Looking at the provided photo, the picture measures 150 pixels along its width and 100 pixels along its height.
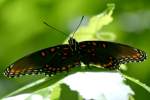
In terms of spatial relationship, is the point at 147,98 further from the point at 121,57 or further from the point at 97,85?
the point at 97,85

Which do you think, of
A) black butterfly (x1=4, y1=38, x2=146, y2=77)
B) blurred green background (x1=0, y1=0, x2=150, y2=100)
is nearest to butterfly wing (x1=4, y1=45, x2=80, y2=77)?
black butterfly (x1=4, y1=38, x2=146, y2=77)

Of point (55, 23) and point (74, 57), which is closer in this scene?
point (74, 57)

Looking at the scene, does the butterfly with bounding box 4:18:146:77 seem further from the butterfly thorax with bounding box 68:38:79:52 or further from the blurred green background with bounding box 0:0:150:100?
the blurred green background with bounding box 0:0:150:100

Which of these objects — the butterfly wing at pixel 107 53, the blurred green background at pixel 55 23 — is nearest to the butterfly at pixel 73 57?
the butterfly wing at pixel 107 53

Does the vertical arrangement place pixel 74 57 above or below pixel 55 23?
below

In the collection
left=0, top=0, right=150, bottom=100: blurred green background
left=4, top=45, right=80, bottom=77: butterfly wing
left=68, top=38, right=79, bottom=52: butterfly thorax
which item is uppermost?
left=0, top=0, right=150, bottom=100: blurred green background

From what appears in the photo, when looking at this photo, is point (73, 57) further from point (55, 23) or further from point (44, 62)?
point (55, 23)

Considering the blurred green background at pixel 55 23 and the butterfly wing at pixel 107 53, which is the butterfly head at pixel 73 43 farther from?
the blurred green background at pixel 55 23

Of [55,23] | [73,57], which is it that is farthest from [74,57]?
[55,23]

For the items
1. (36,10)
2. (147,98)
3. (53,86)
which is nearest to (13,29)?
(36,10)
